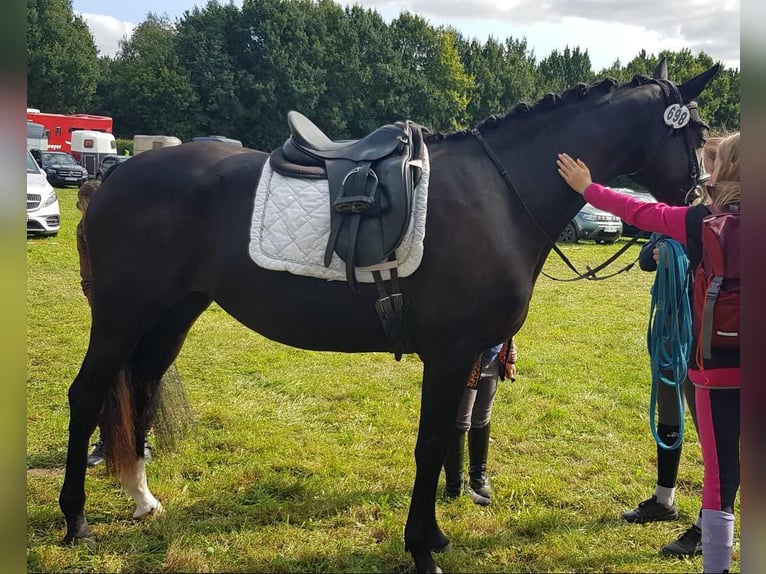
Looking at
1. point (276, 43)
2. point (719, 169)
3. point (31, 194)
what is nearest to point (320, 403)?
point (719, 169)

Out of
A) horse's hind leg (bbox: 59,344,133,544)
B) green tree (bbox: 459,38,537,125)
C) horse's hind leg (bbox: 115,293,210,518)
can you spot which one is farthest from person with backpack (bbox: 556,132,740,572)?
green tree (bbox: 459,38,537,125)

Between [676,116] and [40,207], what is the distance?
481 inches

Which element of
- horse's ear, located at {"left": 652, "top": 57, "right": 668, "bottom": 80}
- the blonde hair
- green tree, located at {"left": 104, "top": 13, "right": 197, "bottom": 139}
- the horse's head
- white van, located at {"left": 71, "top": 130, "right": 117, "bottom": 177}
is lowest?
the blonde hair

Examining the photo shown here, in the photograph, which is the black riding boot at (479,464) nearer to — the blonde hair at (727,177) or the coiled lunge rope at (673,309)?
the coiled lunge rope at (673,309)

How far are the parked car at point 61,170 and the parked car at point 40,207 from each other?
14.3 m

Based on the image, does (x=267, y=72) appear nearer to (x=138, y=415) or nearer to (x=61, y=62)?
(x=61, y=62)

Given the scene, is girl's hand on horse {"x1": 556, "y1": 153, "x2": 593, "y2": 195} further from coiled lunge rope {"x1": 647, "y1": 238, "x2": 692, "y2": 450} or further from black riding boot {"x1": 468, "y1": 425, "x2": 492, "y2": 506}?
black riding boot {"x1": 468, "y1": 425, "x2": 492, "y2": 506}

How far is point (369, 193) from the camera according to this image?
262 cm

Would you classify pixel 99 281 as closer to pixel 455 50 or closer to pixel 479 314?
pixel 479 314

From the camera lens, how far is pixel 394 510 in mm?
3393

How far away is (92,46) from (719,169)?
2172 inches

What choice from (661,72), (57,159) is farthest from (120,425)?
(57,159)

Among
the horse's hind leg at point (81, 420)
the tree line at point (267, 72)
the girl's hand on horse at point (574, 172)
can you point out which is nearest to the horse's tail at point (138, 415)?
the horse's hind leg at point (81, 420)

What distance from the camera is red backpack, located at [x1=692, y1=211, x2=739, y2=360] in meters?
2.09
